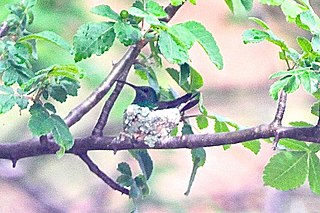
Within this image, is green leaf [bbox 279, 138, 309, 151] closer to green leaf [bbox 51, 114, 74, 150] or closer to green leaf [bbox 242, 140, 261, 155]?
green leaf [bbox 242, 140, 261, 155]

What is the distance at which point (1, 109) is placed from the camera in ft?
1.32

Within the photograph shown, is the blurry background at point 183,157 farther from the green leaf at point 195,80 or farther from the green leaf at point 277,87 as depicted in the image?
the green leaf at point 277,87

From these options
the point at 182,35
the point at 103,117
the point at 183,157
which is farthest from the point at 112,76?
the point at 183,157

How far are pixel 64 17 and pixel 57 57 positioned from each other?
0.13m

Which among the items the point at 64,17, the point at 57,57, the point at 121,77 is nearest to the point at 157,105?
the point at 121,77

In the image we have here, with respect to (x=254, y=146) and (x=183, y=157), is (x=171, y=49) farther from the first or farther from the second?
(x=183, y=157)

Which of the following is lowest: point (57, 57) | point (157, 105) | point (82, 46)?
point (57, 57)

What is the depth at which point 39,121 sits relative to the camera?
1.40 feet

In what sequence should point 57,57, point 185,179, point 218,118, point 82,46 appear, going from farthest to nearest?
1. point 185,179
2. point 57,57
3. point 218,118
4. point 82,46

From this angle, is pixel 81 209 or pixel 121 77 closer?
pixel 121 77

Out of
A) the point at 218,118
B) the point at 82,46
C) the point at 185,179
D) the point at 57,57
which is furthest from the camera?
the point at 185,179

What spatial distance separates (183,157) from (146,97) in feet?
1.80

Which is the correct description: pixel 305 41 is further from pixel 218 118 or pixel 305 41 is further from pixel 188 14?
pixel 188 14

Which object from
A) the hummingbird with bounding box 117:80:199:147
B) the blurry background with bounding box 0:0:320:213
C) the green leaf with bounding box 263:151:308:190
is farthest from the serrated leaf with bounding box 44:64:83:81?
the blurry background with bounding box 0:0:320:213
